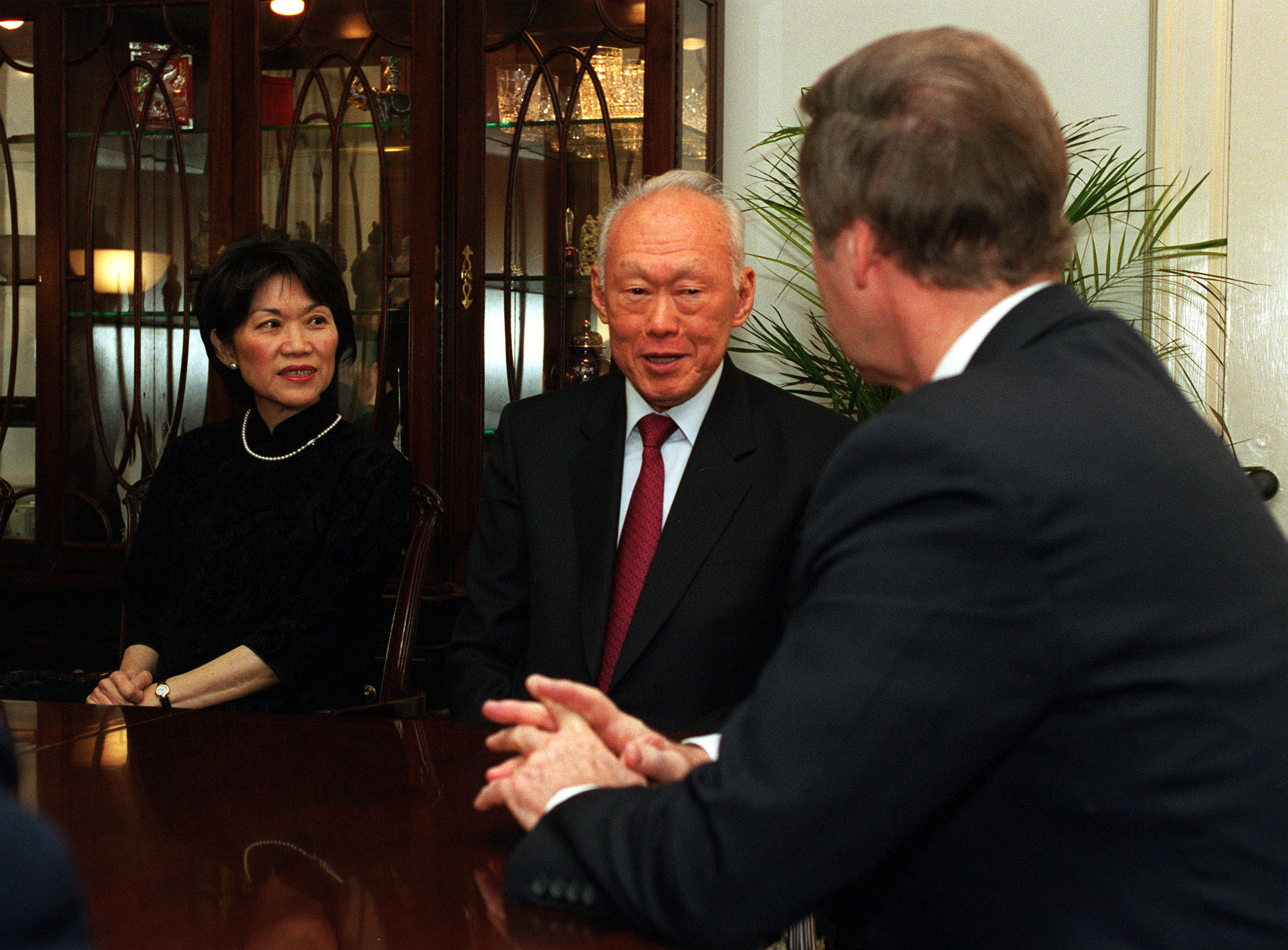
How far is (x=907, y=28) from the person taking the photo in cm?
349

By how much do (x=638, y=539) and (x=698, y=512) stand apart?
119mm

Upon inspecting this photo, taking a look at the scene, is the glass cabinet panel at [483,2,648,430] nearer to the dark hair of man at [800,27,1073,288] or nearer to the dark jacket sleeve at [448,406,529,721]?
the dark jacket sleeve at [448,406,529,721]

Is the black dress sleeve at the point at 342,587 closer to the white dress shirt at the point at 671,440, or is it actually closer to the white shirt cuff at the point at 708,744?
the white dress shirt at the point at 671,440

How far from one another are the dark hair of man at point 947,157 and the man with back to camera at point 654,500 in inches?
38.6

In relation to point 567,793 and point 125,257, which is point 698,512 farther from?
point 125,257

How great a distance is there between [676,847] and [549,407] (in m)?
1.41

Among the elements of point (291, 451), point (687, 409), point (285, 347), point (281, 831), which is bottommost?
point (281, 831)

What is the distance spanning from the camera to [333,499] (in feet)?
8.25

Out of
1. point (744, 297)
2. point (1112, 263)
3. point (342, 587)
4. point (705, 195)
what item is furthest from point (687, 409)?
point (1112, 263)

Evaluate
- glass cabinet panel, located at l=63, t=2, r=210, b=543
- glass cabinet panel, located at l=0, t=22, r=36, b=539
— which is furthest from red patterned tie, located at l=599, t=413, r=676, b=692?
glass cabinet panel, located at l=0, t=22, r=36, b=539

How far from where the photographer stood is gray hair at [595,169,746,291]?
2234mm

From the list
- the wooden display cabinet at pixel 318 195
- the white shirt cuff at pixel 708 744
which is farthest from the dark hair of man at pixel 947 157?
the wooden display cabinet at pixel 318 195

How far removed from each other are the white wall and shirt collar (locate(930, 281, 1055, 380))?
2.45m

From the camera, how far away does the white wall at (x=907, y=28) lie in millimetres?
3244
